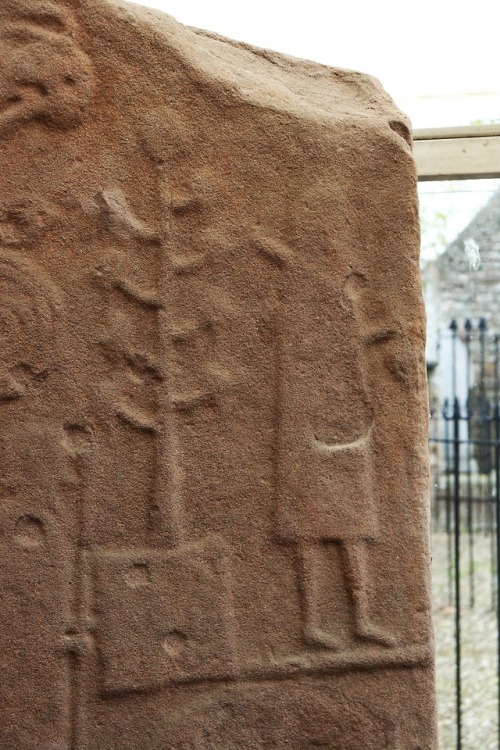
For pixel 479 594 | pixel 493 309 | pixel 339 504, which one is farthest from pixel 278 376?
pixel 479 594

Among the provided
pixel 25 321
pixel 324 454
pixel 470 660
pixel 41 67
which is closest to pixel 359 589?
pixel 324 454

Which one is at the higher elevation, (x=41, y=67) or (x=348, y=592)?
(x=41, y=67)

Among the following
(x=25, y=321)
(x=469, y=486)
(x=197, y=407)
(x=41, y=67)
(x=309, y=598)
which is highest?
(x=41, y=67)

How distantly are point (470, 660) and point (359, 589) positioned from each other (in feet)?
8.57

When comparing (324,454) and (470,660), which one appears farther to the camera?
(470,660)

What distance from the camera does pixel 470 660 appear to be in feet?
13.3

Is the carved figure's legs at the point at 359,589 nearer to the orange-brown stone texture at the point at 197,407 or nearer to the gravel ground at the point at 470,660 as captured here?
the orange-brown stone texture at the point at 197,407

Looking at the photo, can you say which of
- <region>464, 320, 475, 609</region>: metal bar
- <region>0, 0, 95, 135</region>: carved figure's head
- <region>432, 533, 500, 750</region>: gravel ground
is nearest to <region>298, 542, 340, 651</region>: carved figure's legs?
<region>0, 0, 95, 135</region>: carved figure's head

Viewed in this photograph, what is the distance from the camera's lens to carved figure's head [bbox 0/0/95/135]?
5.42ft

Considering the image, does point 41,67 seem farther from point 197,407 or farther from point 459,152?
point 459,152

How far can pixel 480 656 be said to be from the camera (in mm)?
4102

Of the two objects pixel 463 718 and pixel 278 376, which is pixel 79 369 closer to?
pixel 278 376

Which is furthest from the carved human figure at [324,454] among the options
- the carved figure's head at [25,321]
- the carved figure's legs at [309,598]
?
the carved figure's head at [25,321]

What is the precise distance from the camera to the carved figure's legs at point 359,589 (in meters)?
1.71
